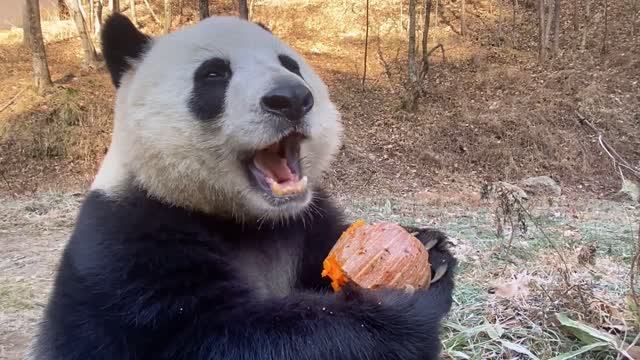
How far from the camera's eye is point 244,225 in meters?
2.36

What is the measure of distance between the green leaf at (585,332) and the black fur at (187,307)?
1.00 meters

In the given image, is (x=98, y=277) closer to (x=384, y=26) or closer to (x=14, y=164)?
(x=14, y=164)

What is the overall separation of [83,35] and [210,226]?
498 inches

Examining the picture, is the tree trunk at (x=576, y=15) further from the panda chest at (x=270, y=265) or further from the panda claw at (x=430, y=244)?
the panda chest at (x=270, y=265)

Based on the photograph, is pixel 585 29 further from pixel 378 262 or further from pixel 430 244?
pixel 378 262

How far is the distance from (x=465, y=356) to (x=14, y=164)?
1048 centimetres

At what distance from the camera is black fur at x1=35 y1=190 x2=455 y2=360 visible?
6.39 feet

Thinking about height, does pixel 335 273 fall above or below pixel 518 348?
above

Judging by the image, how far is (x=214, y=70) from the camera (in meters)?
2.33

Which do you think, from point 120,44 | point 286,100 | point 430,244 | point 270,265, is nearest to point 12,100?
point 120,44

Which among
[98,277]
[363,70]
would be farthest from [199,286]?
[363,70]

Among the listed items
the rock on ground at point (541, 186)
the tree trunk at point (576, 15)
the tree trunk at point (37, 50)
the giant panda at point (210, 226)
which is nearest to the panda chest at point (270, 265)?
the giant panda at point (210, 226)

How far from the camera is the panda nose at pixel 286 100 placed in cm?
214

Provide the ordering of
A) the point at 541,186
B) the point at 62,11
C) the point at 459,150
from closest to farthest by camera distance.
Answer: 1. the point at 541,186
2. the point at 459,150
3. the point at 62,11
